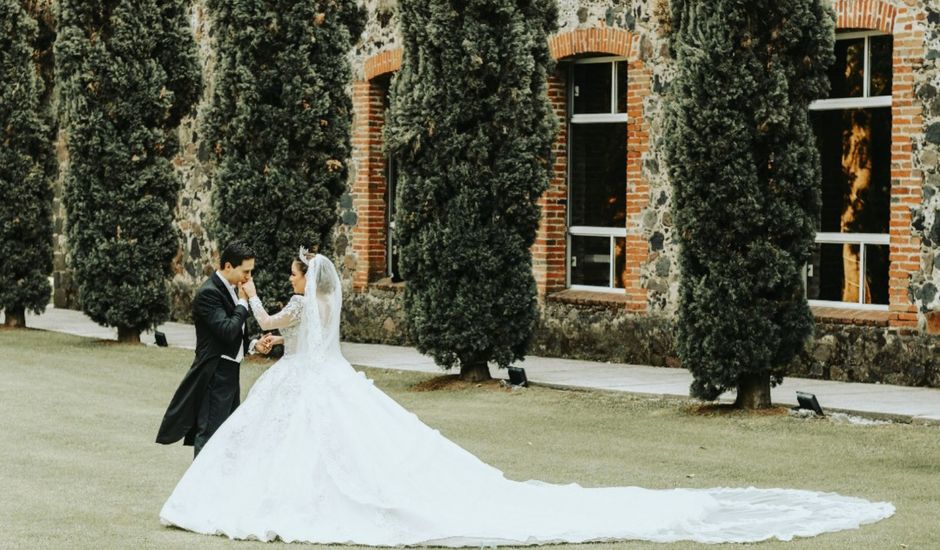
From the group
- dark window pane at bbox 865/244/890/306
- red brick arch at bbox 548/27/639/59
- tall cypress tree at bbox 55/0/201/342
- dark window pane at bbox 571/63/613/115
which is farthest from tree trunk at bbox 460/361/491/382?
tall cypress tree at bbox 55/0/201/342

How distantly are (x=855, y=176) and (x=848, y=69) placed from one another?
107 cm

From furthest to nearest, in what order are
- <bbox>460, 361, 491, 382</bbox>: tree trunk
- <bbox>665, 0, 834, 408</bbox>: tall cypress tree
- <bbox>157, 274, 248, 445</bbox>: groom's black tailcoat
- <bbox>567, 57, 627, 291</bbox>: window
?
1. <bbox>567, 57, 627, 291</bbox>: window
2. <bbox>460, 361, 491, 382</bbox>: tree trunk
3. <bbox>665, 0, 834, 408</bbox>: tall cypress tree
4. <bbox>157, 274, 248, 445</bbox>: groom's black tailcoat

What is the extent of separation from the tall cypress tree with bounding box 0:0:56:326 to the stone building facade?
4521 mm

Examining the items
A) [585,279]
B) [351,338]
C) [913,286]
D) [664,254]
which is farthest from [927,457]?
[351,338]

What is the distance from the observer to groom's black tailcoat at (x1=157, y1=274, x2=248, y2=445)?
33.2 feet

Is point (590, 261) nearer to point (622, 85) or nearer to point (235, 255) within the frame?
point (622, 85)

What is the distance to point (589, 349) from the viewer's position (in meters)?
18.8

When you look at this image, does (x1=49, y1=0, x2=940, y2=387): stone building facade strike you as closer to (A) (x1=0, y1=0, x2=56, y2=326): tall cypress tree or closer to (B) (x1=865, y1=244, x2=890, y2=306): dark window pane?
(B) (x1=865, y1=244, x2=890, y2=306): dark window pane

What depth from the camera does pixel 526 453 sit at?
12062 millimetres

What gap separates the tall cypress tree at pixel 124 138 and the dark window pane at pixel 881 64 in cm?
887

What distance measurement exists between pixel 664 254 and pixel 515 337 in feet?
8.85

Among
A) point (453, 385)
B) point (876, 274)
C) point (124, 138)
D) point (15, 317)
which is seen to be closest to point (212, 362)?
point (453, 385)

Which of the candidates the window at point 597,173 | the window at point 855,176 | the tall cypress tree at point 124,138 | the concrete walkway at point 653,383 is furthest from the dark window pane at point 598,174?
the tall cypress tree at point 124,138

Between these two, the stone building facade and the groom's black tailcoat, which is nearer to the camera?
the groom's black tailcoat
